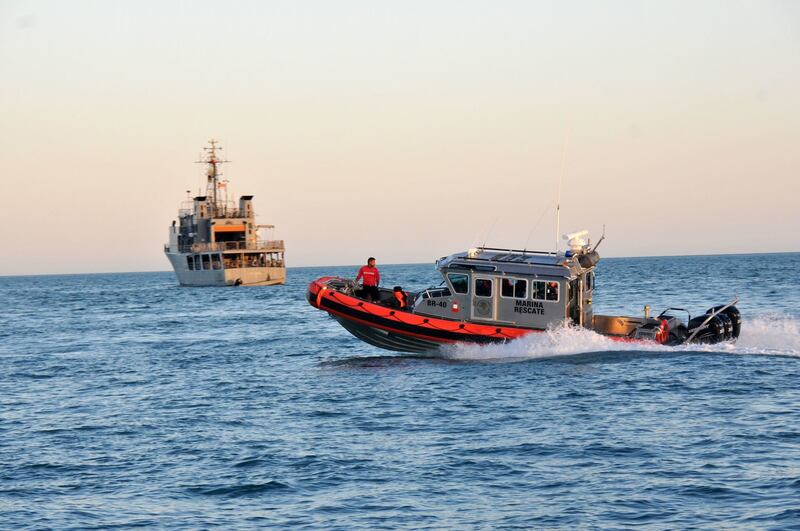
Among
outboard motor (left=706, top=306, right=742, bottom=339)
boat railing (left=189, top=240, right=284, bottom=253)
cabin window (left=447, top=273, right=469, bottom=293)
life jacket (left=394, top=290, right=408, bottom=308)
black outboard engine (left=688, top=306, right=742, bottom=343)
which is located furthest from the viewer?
boat railing (left=189, top=240, right=284, bottom=253)

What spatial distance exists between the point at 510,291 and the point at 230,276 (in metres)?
72.4

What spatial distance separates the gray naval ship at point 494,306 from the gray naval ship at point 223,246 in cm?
7022

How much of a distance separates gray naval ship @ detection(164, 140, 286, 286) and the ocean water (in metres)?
64.7

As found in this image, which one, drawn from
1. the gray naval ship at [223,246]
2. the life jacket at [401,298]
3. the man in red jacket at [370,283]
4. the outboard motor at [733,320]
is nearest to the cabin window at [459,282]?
the life jacket at [401,298]

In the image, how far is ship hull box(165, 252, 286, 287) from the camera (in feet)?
309

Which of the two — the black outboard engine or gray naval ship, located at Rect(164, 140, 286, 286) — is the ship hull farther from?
the black outboard engine

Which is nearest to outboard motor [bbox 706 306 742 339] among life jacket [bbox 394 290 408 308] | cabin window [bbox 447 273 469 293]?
cabin window [bbox 447 273 469 293]

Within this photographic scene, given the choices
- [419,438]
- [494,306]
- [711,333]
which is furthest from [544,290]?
[419,438]

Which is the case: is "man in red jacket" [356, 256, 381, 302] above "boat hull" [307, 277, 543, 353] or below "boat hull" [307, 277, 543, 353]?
above

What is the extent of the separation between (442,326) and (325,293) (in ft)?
10.9

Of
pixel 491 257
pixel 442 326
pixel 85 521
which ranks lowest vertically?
pixel 85 521

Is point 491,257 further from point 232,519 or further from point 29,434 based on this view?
point 232,519

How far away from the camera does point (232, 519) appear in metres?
11.8

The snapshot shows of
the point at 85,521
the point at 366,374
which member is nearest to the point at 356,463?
the point at 85,521
